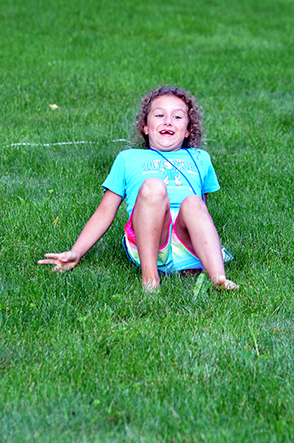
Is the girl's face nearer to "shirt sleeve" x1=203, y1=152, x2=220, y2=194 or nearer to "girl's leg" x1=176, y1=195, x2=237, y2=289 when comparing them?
"shirt sleeve" x1=203, y1=152, x2=220, y2=194

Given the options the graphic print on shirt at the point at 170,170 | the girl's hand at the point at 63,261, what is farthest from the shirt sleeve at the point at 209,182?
the girl's hand at the point at 63,261

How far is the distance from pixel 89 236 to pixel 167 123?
83 cm

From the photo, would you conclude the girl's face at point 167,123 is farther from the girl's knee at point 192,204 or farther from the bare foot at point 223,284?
the bare foot at point 223,284

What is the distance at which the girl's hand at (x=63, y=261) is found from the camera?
2863 millimetres

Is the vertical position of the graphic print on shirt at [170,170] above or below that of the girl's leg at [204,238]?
above

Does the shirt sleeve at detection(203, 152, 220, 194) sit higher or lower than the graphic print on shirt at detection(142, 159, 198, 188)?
lower

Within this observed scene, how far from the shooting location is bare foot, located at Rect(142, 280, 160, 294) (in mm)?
2658

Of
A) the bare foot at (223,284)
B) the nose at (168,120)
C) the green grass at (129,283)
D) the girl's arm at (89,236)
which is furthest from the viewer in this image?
the nose at (168,120)

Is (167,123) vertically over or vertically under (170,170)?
over

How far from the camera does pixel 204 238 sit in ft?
8.93

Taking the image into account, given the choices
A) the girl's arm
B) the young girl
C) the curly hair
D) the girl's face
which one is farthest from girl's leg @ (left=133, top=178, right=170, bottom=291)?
the curly hair

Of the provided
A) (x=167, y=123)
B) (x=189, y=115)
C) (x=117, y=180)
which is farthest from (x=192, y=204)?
(x=189, y=115)

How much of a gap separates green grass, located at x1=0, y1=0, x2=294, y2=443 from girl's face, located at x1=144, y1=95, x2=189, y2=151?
641 mm

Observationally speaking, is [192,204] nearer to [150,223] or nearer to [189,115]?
[150,223]
